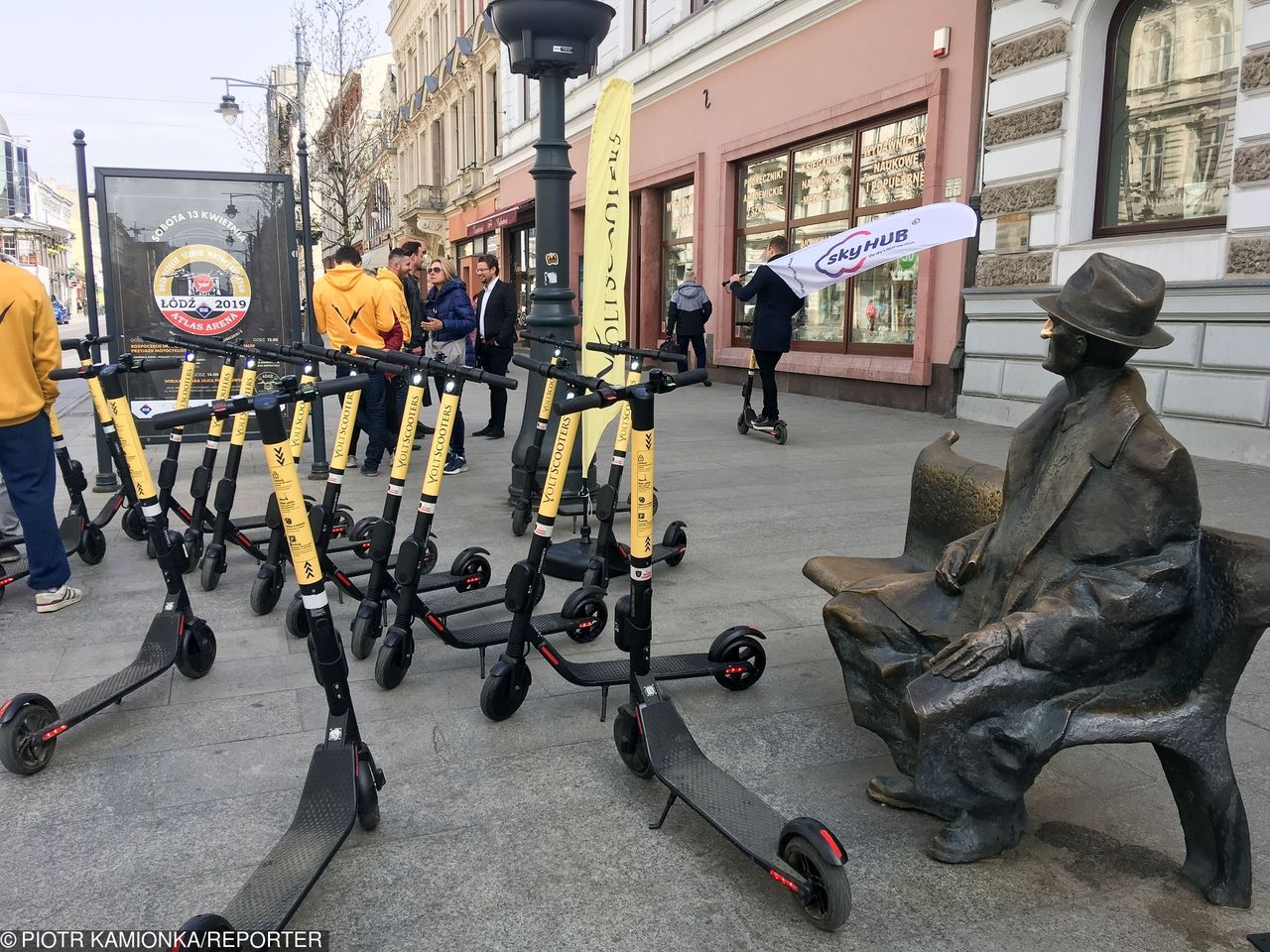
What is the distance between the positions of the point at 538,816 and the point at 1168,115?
8905mm

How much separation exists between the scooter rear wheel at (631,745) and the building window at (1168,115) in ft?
25.3

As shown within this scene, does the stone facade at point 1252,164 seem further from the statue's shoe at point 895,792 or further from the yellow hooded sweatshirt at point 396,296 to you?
the statue's shoe at point 895,792

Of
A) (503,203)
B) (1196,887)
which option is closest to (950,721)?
(1196,887)

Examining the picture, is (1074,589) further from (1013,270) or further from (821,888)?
(1013,270)

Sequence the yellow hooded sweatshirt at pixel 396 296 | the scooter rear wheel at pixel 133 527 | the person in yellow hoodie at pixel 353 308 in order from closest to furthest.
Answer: the scooter rear wheel at pixel 133 527
the person in yellow hoodie at pixel 353 308
the yellow hooded sweatshirt at pixel 396 296

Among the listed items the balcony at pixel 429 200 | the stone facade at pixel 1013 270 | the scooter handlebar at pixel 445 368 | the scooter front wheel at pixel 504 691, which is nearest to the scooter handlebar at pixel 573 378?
the scooter handlebar at pixel 445 368

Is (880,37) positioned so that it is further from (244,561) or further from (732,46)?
(244,561)

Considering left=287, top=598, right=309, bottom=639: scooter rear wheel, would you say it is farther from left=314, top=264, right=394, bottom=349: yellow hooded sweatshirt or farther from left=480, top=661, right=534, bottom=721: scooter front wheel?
→ left=314, top=264, right=394, bottom=349: yellow hooded sweatshirt

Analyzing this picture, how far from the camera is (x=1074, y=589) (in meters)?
2.56

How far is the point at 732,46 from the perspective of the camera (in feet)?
50.9

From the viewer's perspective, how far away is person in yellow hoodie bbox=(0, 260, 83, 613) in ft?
15.1

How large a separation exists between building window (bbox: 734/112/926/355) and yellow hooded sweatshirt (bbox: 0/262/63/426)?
7.61m

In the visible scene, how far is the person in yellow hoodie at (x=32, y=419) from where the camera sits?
15.1 feet

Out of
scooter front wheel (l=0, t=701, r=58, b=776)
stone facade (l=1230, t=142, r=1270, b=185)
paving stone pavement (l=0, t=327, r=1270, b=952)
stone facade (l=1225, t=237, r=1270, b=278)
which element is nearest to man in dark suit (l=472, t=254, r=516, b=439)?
paving stone pavement (l=0, t=327, r=1270, b=952)
